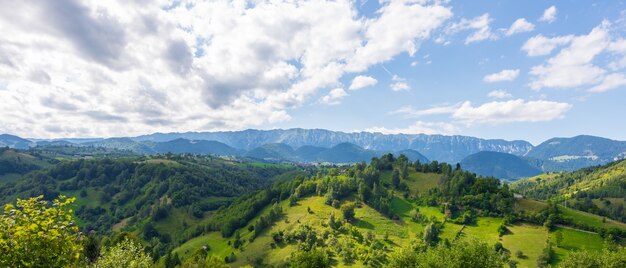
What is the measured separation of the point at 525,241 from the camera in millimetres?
126375

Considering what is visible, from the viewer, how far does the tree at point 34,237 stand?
797 inches

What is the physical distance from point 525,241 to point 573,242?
17651 millimetres

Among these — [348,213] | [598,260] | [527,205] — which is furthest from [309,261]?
[527,205]

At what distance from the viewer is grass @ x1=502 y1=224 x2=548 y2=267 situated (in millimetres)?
115650

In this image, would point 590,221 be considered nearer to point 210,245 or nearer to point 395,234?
point 395,234

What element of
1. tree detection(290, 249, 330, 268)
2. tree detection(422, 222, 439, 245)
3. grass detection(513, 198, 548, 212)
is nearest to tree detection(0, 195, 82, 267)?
tree detection(290, 249, 330, 268)

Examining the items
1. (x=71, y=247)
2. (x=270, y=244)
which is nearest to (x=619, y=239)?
(x=270, y=244)

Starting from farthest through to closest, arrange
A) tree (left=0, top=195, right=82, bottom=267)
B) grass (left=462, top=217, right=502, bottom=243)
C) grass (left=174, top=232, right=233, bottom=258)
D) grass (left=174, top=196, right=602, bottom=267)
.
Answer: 1. grass (left=174, top=232, right=233, bottom=258)
2. grass (left=462, top=217, right=502, bottom=243)
3. grass (left=174, top=196, right=602, bottom=267)
4. tree (left=0, top=195, right=82, bottom=267)

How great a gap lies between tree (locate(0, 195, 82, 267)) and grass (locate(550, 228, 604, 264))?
143 m

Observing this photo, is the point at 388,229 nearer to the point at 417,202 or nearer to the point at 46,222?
the point at 417,202

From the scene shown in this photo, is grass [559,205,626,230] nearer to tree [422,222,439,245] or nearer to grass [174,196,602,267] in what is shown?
grass [174,196,602,267]

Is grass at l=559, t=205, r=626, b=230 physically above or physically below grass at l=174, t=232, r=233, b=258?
above

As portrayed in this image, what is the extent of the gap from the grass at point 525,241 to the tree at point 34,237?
134 meters

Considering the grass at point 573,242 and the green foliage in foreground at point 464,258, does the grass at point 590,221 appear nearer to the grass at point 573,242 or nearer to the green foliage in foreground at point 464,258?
the grass at point 573,242
